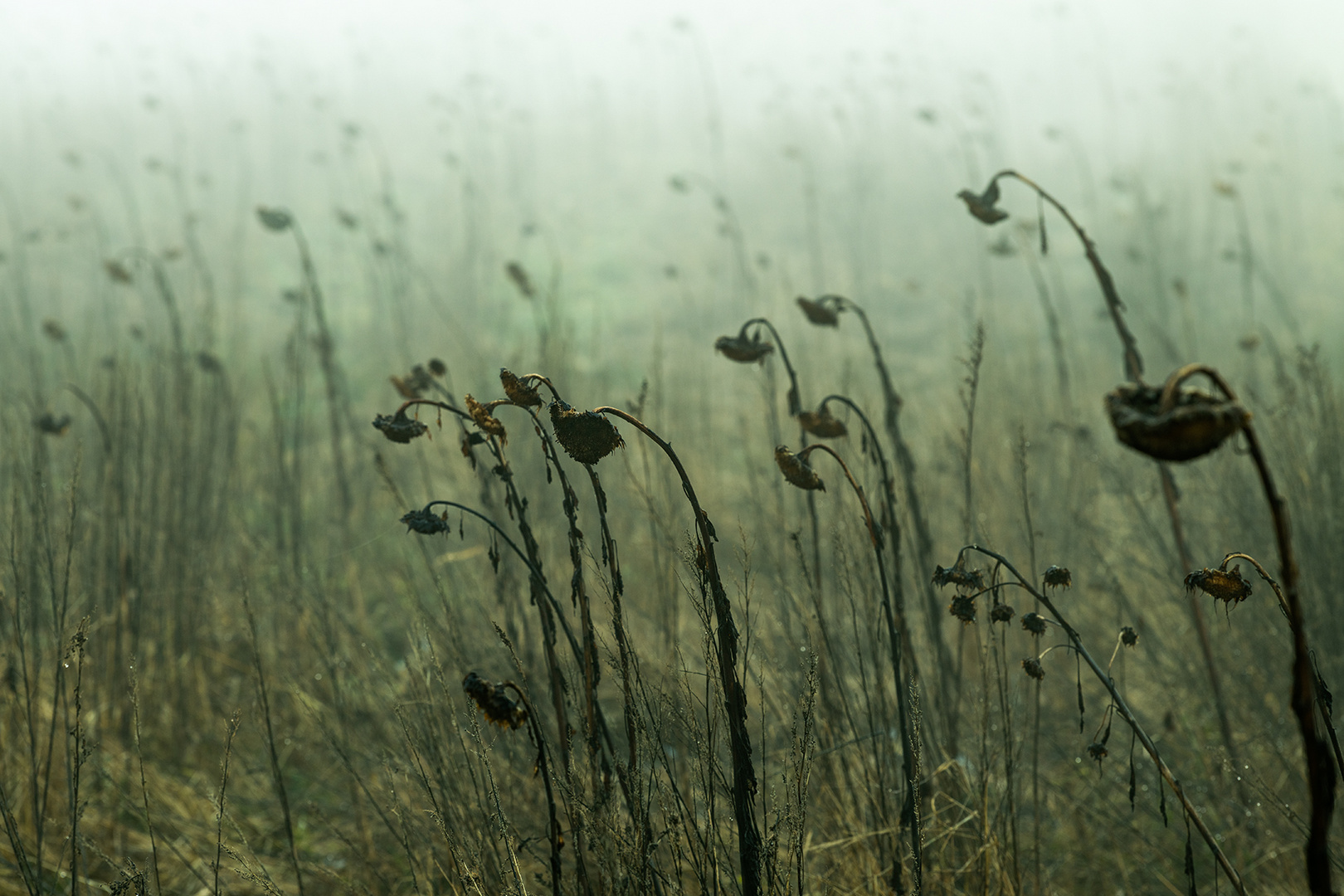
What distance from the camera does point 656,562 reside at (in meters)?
1.71

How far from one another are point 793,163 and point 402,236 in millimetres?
4699

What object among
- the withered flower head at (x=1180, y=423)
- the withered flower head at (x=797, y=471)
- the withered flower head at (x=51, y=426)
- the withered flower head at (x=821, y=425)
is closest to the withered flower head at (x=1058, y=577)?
the withered flower head at (x=797, y=471)

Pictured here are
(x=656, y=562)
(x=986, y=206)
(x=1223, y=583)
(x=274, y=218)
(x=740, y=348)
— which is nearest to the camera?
(x=1223, y=583)

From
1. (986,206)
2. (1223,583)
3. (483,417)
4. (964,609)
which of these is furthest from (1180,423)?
(986,206)

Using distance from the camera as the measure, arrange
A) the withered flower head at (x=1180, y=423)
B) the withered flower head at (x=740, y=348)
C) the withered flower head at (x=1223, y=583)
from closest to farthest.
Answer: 1. the withered flower head at (x=1180, y=423)
2. the withered flower head at (x=1223, y=583)
3. the withered flower head at (x=740, y=348)

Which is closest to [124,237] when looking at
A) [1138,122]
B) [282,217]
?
[282,217]

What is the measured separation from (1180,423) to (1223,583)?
17.8 inches

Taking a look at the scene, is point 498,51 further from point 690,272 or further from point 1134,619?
point 1134,619

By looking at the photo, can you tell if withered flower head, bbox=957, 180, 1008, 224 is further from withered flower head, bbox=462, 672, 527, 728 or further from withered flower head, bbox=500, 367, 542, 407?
withered flower head, bbox=462, 672, 527, 728

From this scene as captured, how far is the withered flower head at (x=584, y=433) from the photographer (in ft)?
2.75

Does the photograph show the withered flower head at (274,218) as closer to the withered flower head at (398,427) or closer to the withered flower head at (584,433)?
the withered flower head at (398,427)

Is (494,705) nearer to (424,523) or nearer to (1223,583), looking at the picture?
(424,523)

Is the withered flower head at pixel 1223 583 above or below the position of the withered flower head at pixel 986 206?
below

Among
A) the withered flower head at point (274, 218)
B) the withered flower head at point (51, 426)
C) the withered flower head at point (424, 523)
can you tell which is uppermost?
the withered flower head at point (274, 218)
